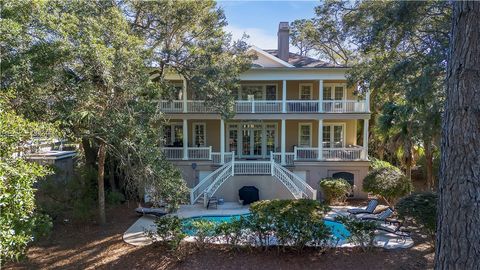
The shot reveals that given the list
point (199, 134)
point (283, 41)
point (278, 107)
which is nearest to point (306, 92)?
point (278, 107)

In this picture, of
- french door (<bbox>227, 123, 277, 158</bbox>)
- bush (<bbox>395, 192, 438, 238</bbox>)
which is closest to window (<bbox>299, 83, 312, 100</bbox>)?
french door (<bbox>227, 123, 277, 158</bbox>)

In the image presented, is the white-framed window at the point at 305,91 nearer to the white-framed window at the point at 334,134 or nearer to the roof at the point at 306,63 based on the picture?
the roof at the point at 306,63

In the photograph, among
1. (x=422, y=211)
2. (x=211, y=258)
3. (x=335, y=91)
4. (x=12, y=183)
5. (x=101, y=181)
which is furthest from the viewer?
(x=335, y=91)

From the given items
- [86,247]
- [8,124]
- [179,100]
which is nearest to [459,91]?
[8,124]

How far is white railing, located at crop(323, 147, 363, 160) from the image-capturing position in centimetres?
1789

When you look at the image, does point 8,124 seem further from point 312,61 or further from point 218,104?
point 312,61

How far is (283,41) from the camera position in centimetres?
2039

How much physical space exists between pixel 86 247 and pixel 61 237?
61.9 inches

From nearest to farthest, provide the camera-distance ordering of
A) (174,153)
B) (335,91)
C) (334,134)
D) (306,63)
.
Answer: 1. (174,153)
2. (306,63)
3. (335,91)
4. (334,134)

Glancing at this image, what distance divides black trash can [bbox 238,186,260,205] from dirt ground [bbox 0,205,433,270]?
7.02m

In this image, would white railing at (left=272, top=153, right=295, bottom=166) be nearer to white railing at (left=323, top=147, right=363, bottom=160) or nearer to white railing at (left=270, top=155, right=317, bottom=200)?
white railing at (left=270, top=155, right=317, bottom=200)

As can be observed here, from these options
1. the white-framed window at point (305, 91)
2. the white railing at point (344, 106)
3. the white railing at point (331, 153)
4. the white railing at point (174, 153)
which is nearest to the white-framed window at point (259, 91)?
the white-framed window at point (305, 91)

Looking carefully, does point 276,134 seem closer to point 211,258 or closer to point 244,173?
point 244,173

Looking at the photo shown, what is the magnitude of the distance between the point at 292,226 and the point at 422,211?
3478mm
